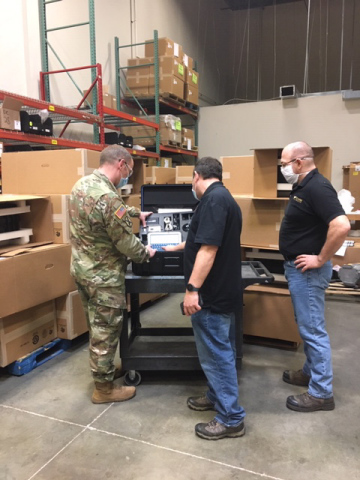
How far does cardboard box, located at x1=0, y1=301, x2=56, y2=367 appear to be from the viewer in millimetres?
2566

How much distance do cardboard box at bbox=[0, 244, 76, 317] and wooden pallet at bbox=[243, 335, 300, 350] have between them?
152 centimetres

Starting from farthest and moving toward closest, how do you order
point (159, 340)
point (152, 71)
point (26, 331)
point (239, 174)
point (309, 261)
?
point (152, 71) → point (239, 174) → point (159, 340) → point (26, 331) → point (309, 261)

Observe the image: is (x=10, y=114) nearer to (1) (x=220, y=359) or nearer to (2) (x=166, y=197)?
(2) (x=166, y=197)

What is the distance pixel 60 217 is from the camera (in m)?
2.98

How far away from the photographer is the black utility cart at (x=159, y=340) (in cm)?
230

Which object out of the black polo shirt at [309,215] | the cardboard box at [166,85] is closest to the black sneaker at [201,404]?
the black polo shirt at [309,215]

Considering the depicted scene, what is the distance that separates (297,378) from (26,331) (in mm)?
1919

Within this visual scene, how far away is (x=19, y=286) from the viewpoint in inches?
98.2

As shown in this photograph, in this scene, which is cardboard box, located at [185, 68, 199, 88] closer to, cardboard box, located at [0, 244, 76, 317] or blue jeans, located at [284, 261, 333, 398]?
cardboard box, located at [0, 244, 76, 317]

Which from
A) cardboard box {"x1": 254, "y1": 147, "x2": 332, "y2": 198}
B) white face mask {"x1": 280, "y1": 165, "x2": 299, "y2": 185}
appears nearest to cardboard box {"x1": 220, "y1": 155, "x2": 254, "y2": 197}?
cardboard box {"x1": 254, "y1": 147, "x2": 332, "y2": 198}

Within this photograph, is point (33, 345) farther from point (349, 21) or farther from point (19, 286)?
point (349, 21)

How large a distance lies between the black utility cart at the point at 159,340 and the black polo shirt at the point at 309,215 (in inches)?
11.3

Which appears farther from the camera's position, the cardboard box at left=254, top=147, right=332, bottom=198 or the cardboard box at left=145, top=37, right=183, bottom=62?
the cardboard box at left=145, top=37, right=183, bottom=62

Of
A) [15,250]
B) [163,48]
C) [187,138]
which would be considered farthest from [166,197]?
[187,138]
